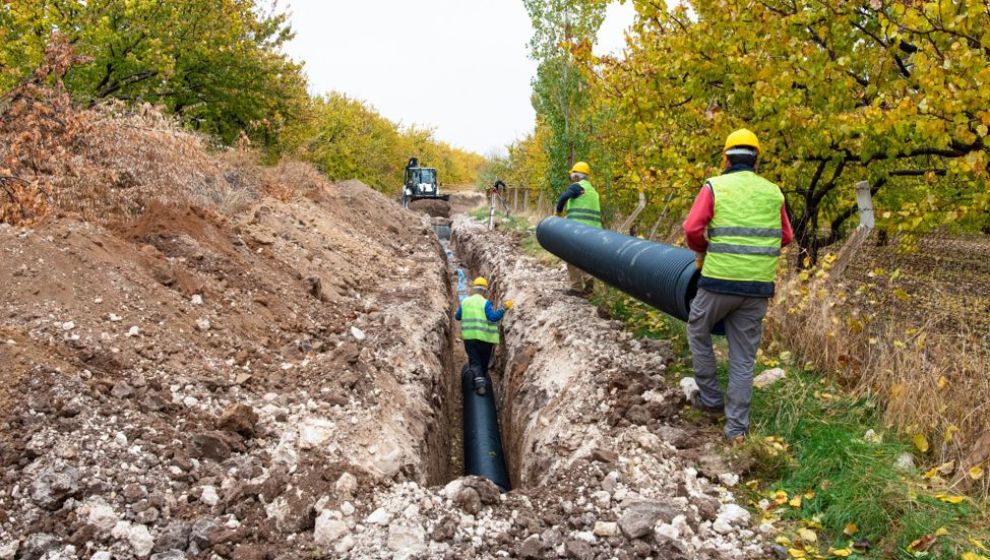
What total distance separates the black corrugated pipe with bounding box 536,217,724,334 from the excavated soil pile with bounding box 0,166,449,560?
2341mm

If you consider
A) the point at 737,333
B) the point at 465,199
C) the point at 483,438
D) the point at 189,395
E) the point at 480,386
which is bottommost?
the point at 483,438

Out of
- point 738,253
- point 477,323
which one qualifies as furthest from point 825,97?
point 477,323

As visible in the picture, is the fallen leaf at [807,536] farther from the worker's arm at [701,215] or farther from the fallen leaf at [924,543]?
the worker's arm at [701,215]

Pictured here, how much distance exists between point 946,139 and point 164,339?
6.25 metres

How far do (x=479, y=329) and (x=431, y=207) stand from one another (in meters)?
20.9

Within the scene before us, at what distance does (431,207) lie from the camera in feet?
93.9

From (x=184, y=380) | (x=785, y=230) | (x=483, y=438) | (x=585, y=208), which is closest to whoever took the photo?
(x=785, y=230)

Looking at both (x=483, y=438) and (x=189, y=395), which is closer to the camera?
(x=189, y=395)

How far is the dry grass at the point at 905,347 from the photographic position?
3.71 m

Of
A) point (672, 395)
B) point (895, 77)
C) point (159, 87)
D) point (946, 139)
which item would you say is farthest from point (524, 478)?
point (159, 87)

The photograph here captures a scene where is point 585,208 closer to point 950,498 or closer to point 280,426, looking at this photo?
point 280,426

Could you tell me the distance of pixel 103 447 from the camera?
3.66m

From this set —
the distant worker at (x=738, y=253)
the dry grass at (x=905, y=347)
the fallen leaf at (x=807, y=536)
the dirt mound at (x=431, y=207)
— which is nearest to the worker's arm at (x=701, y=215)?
the distant worker at (x=738, y=253)

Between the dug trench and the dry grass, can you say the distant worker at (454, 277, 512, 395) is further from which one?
the dry grass
